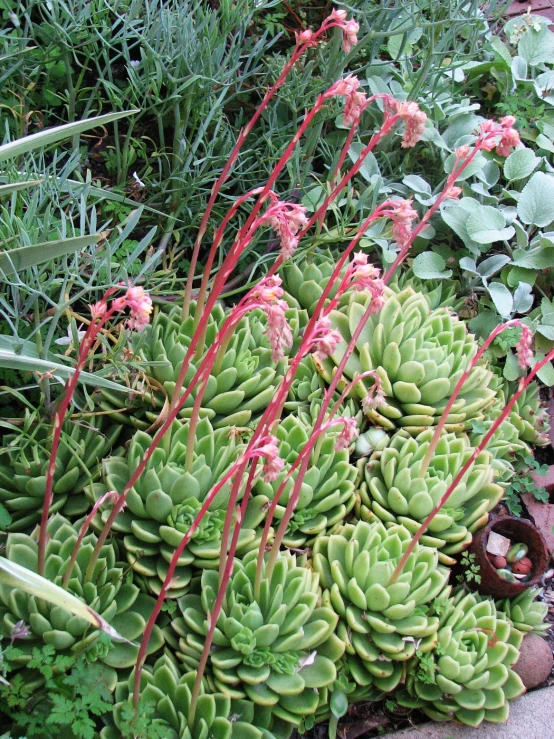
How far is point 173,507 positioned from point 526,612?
112 centimetres

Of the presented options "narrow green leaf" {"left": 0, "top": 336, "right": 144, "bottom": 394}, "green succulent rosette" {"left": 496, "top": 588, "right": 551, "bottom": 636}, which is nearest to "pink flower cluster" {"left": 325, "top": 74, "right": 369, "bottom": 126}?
"narrow green leaf" {"left": 0, "top": 336, "right": 144, "bottom": 394}

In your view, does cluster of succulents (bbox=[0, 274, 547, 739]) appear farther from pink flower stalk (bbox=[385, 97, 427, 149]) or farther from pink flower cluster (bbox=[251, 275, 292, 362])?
pink flower stalk (bbox=[385, 97, 427, 149])

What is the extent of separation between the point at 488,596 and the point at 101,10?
2137 mm

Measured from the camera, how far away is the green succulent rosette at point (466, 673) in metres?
1.84

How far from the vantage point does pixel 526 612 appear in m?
2.13

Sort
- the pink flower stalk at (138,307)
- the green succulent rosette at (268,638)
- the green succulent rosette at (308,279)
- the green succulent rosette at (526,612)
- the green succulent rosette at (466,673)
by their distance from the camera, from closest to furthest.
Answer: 1. the pink flower stalk at (138,307)
2. the green succulent rosette at (268,638)
3. the green succulent rosette at (466,673)
4. the green succulent rosette at (526,612)
5. the green succulent rosette at (308,279)

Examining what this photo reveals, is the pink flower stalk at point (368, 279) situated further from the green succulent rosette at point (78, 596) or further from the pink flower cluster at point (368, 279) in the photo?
the green succulent rosette at point (78, 596)

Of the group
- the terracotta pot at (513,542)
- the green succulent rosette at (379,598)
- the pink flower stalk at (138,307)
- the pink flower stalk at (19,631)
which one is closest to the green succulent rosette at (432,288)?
the terracotta pot at (513,542)

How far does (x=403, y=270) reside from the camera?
9.39ft

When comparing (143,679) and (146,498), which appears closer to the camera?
(143,679)

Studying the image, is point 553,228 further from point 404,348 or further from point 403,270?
point 404,348

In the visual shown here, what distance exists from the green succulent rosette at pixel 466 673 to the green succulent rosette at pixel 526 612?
0.49 feet

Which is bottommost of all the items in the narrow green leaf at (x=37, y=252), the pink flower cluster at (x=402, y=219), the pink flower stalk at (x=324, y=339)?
the narrow green leaf at (x=37, y=252)

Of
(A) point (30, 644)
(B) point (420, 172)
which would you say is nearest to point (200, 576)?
(A) point (30, 644)
